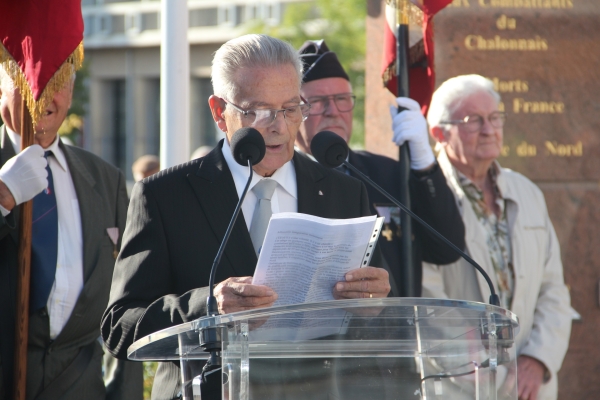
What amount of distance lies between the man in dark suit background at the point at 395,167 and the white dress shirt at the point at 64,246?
3.90 feet

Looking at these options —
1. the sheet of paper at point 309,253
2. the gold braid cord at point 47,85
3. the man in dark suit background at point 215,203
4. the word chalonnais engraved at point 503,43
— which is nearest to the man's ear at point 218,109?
the man in dark suit background at point 215,203

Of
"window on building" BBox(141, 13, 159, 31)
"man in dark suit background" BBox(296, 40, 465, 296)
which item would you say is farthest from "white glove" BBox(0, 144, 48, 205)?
"window on building" BBox(141, 13, 159, 31)

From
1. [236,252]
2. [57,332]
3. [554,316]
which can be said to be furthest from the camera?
[554,316]

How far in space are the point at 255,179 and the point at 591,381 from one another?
144 inches

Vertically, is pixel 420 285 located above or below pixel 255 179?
below

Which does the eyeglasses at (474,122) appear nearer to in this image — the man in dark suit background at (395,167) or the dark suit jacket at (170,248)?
the man in dark suit background at (395,167)

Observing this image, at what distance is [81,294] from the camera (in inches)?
158

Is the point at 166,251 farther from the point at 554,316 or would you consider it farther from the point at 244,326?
the point at 554,316

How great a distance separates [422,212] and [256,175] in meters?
1.39

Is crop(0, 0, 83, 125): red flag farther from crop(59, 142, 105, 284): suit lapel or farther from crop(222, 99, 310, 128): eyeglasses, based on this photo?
crop(222, 99, 310, 128): eyeglasses

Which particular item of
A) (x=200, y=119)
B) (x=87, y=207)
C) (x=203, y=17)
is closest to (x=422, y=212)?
(x=87, y=207)

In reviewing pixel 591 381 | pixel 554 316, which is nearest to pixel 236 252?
pixel 554 316

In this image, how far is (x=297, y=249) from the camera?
8.16 feet

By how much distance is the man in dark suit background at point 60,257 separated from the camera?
386 centimetres
